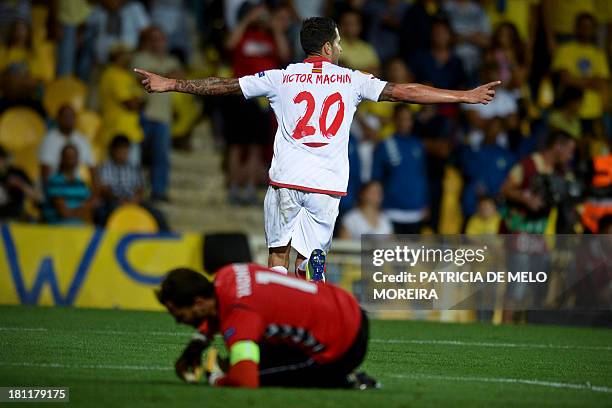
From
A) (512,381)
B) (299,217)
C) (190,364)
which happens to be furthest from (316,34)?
(190,364)

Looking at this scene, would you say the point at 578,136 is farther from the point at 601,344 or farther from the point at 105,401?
the point at 105,401

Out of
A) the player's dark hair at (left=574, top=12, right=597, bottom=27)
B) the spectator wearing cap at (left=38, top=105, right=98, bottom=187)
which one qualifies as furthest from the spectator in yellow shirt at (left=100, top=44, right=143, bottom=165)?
the player's dark hair at (left=574, top=12, right=597, bottom=27)

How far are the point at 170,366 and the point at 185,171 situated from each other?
10.2 meters

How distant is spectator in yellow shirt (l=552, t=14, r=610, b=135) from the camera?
65.3 feet

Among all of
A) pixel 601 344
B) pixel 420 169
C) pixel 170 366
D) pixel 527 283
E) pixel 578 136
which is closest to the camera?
pixel 170 366

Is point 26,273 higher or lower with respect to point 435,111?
lower

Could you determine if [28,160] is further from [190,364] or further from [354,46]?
[190,364]

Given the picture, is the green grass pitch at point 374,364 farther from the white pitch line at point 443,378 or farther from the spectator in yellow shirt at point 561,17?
the spectator in yellow shirt at point 561,17

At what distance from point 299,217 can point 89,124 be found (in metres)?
8.90

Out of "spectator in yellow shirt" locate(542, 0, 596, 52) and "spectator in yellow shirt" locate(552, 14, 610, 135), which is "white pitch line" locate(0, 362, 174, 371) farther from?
"spectator in yellow shirt" locate(542, 0, 596, 52)

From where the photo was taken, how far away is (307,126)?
32.8 feet

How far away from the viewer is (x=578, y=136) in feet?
62.0

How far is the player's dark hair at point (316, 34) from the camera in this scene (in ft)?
33.2

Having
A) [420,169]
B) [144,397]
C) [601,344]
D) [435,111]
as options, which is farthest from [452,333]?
[144,397]
